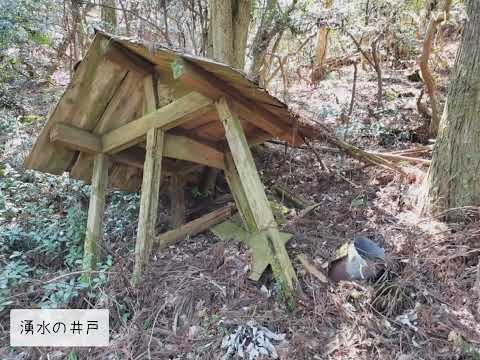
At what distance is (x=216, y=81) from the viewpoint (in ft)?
11.1

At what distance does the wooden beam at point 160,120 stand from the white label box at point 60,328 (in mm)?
1898

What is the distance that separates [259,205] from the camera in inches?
130

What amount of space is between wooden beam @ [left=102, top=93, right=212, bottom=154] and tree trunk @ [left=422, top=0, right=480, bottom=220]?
2521mm

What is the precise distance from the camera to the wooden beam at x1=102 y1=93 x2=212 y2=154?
3.60m

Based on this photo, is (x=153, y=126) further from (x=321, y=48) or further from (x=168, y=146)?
(x=321, y=48)

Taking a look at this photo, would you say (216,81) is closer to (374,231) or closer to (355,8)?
(374,231)

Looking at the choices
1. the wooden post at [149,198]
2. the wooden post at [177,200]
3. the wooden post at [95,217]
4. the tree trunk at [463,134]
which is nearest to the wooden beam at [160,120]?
Answer: the wooden post at [149,198]

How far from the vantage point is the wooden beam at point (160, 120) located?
3.60 meters

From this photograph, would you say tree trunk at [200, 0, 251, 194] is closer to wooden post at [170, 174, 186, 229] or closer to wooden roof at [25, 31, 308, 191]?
wooden post at [170, 174, 186, 229]

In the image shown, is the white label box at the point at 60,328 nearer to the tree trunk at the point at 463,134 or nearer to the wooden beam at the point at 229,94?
the wooden beam at the point at 229,94

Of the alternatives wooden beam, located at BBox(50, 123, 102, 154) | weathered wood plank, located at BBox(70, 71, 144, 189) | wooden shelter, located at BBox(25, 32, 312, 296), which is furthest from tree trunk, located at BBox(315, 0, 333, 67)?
wooden beam, located at BBox(50, 123, 102, 154)

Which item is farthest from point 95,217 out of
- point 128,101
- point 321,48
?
point 321,48

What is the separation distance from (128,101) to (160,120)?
80cm

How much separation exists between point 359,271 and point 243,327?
1.16 meters
